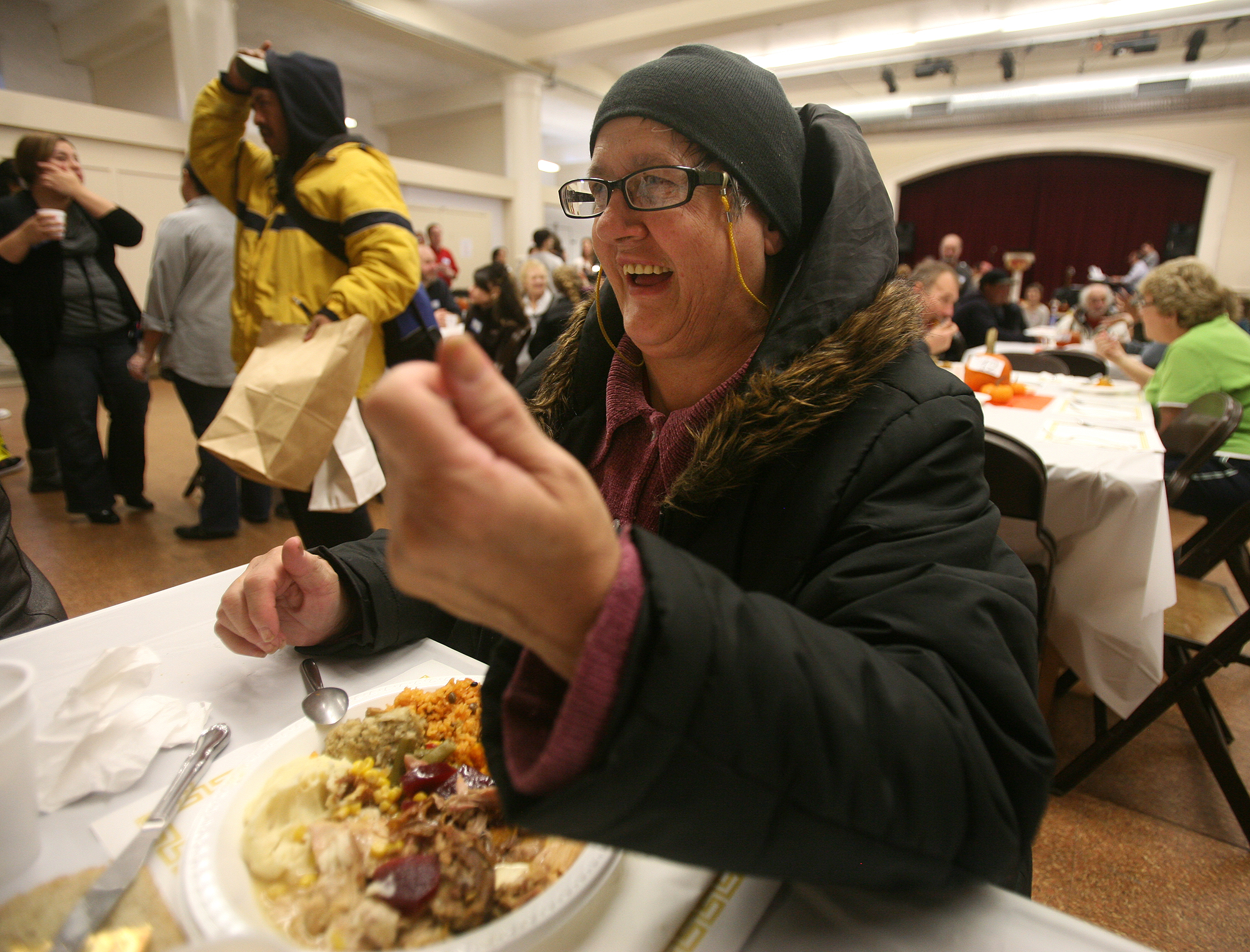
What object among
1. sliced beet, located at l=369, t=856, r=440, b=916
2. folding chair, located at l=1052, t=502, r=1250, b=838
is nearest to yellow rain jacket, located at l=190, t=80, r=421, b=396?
sliced beet, located at l=369, t=856, r=440, b=916

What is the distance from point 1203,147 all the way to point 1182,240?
1462mm

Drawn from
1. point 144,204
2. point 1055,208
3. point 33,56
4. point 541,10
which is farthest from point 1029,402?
point 1055,208

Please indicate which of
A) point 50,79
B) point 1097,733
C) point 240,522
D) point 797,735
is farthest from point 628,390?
point 50,79

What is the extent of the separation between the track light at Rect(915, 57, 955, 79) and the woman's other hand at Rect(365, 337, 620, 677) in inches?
497

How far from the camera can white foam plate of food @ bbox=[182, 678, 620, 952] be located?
20.1 inches

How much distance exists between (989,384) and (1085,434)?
725 mm

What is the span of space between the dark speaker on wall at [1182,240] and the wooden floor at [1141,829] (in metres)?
12.9

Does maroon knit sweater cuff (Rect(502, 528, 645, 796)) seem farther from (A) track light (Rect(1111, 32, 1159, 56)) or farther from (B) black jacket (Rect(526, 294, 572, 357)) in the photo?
(A) track light (Rect(1111, 32, 1159, 56))

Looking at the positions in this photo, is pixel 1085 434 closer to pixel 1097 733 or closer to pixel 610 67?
pixel 1097 733

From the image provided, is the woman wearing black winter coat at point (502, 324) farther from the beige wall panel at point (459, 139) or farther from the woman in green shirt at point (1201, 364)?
the beige wall panel at point (459, 139)

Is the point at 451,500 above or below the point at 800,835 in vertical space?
above

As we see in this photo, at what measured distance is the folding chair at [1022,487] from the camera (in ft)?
6.06

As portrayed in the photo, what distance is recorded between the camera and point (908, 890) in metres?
0.55

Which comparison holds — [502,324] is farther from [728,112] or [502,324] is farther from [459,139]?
[459,139]
